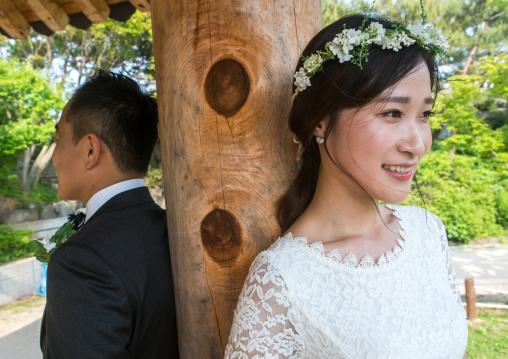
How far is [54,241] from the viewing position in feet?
5.71

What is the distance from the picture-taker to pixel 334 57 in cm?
108

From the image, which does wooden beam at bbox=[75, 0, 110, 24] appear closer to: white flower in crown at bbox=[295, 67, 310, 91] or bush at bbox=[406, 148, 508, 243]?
white flower in crown at bbox=[295, 67, 310, 91]

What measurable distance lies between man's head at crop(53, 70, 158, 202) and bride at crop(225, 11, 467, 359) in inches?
27.7

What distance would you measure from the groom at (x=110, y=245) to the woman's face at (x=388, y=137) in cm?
72

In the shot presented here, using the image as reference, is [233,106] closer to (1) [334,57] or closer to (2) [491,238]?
(1) [334,57]

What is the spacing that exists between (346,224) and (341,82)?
426 millimetres

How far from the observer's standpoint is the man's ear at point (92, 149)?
Result: 1.55 m

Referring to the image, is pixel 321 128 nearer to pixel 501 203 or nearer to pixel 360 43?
pixel 360 43

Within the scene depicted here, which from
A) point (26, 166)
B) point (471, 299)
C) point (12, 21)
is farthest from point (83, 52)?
point (471, 299)

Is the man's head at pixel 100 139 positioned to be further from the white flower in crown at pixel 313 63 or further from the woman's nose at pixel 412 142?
the woman's nose at pixel 412 142

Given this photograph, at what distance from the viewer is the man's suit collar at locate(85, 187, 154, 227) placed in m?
1.47

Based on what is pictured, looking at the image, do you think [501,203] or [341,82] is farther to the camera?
[501,203]

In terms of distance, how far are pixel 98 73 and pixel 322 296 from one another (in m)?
1.28

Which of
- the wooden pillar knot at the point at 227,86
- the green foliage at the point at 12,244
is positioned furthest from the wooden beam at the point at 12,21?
the green foliage at the point at 12,244
